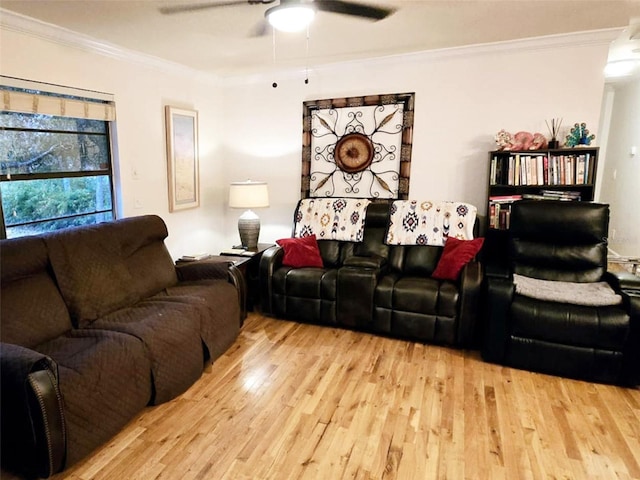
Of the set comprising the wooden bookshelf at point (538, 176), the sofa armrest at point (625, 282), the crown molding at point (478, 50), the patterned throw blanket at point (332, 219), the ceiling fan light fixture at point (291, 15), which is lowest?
→ the sofa armrest at point (625, 282)

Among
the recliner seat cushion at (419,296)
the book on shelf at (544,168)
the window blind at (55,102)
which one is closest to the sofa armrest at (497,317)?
the recliner seat cushion at (419,296)

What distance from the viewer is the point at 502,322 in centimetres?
267

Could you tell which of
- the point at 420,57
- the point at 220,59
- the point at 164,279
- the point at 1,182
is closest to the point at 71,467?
the point at 164,279

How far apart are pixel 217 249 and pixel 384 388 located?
3.14 m

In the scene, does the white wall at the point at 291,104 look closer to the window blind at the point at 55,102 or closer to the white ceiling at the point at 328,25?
the window blind at the point at 55,102

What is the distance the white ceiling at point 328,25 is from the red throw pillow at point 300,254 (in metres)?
1.75

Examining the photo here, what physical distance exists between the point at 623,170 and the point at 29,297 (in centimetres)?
635

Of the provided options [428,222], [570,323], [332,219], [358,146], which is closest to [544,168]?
[428,222]

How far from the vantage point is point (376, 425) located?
2.11m

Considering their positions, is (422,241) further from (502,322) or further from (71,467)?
(71,467)

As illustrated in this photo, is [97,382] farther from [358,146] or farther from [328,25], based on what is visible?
[358,146]

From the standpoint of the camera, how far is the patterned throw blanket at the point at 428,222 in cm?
342

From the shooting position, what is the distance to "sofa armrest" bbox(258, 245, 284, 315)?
3475 millimetres

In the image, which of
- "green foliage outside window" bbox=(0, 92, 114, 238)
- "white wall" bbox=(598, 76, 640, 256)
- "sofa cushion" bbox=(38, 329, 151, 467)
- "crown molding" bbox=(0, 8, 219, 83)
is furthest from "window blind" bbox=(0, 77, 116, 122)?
"white wall" bbox=(598, 76, 640, 256)
